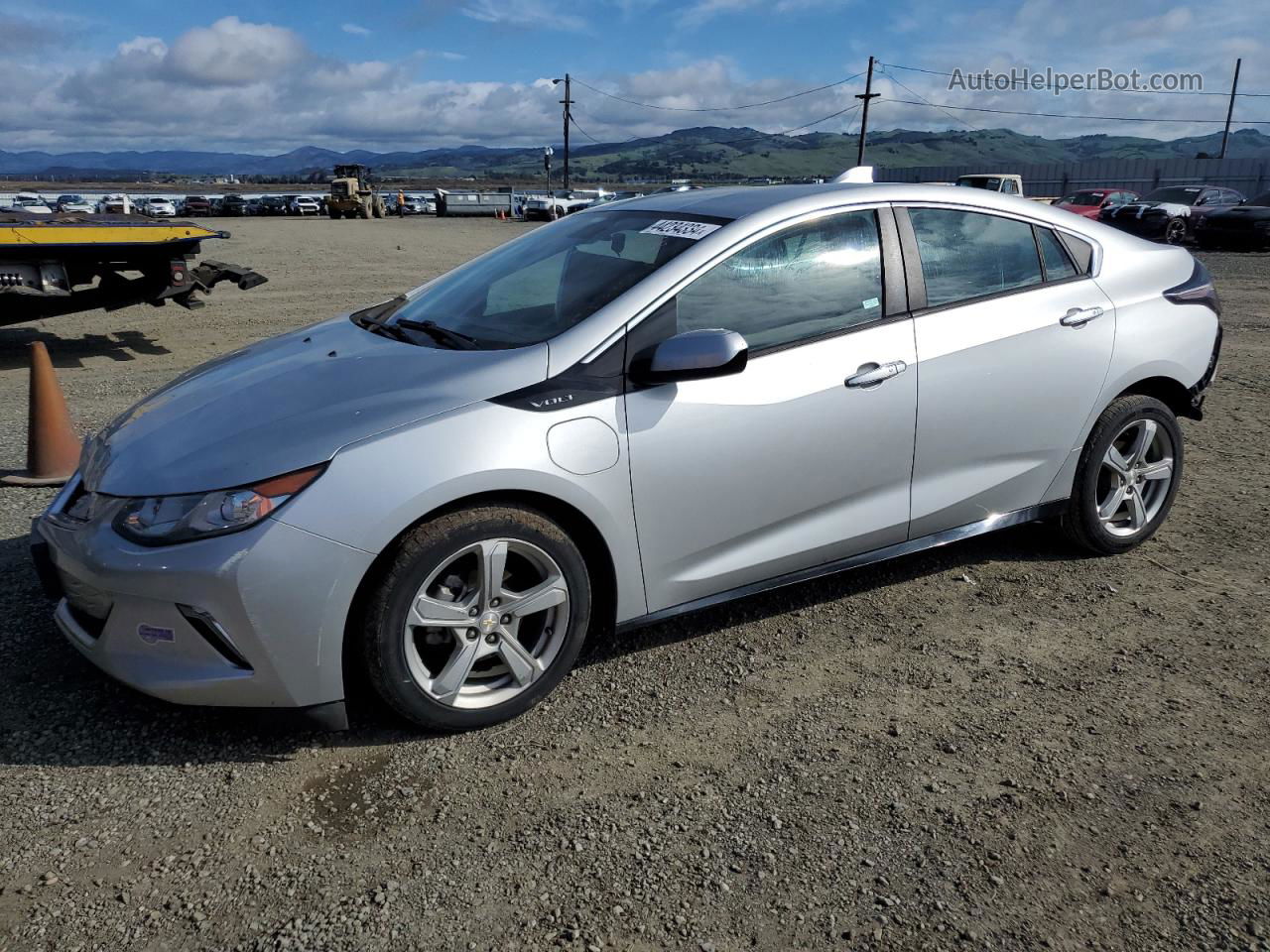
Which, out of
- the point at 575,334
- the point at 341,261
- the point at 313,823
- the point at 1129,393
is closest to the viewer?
the point at 313,823

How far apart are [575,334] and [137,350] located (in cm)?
849

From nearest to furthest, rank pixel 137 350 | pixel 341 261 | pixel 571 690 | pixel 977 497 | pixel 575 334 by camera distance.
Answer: pixel 575 334 < pixel 571 690 < pixel 977 497 < pixel 137 350 < pixel 341 261

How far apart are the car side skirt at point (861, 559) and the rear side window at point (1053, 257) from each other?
3.13 ft

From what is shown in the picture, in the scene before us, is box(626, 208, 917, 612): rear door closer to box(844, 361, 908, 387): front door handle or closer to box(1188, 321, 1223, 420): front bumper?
box(844, 361, 908, 387): front door handle

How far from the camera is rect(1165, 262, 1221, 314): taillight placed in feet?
14.1

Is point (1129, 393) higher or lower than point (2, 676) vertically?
higher

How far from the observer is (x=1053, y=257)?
4031mm

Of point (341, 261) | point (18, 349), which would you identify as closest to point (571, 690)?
point (18, 349)

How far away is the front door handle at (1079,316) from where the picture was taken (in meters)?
3.90

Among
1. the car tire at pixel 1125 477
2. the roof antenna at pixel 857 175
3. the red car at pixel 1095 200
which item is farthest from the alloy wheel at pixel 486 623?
the red car at pixel 1095 200

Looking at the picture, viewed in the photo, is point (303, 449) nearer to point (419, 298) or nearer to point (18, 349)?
point (419, 298)

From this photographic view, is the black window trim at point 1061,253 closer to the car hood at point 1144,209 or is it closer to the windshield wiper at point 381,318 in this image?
the windshield wiper at point 381,318

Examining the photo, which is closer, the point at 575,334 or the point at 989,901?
the point at 989,901

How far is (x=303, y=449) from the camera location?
271 cm
